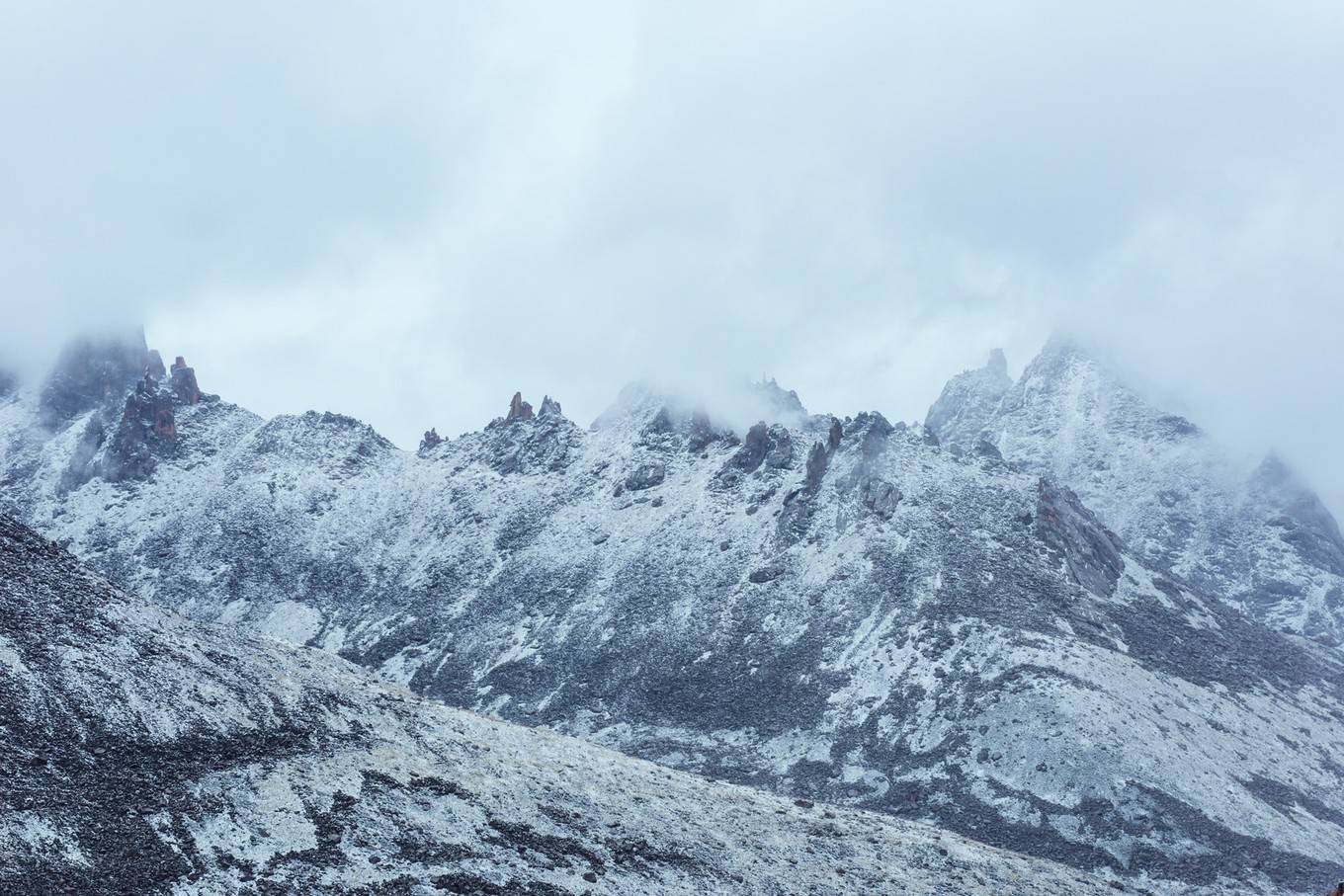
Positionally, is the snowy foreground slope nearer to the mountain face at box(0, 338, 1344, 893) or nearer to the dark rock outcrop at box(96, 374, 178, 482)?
the mountain face at box(0, 338, 1344, 893)

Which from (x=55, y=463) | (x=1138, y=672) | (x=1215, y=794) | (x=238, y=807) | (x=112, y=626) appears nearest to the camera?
(x=238, y=807)

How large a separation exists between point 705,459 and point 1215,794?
317 feet

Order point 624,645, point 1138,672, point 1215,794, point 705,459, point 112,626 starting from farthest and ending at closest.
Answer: point 705,459, point 624,645, point 1138,672, point 1215,794, point 112,626

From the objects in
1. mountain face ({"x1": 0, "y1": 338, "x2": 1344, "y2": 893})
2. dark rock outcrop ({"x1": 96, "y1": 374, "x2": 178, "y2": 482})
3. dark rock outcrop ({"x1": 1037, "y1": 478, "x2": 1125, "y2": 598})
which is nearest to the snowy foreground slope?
mountain face ({"x1": 0, "y1": 338, "x2": 1344, "y2": 893})

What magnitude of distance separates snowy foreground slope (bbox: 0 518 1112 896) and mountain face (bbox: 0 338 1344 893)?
27.2m

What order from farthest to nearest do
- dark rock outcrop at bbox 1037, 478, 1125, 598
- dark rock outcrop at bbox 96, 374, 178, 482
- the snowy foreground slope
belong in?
dark rock outcrop at bbox 96, 374, 178, 482 → dark rock outcrop at bbox 1037, 478, 1125, 598 → the snowy foreground slope

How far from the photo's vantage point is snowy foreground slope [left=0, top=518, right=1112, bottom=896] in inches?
1921

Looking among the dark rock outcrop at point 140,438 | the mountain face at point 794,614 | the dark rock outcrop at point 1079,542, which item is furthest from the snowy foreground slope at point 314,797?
the dark rock outcrop at point 140,438

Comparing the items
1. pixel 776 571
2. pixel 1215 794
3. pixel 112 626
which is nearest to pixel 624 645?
pixel 776 571

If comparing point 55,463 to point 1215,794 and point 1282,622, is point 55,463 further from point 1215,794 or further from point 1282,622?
point 1282,622

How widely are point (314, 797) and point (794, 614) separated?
8514cm

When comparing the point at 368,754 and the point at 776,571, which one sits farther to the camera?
the point at 776,571

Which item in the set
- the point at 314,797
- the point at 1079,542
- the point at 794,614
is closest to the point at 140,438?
the point at 794,614

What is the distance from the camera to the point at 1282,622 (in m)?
182
